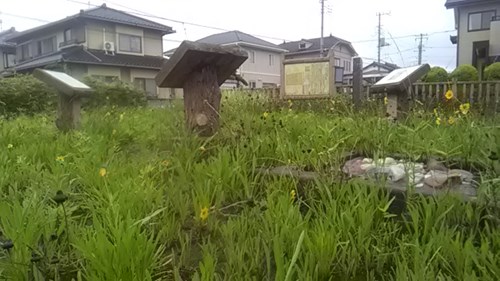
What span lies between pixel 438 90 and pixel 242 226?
342 inches

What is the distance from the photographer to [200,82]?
3.72 m

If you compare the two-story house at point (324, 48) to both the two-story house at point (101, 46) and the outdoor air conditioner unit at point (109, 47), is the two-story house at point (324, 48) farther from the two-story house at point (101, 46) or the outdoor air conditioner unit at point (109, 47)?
the outdoor air conditioner unit at point (109, 47)

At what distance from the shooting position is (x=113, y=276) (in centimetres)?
112

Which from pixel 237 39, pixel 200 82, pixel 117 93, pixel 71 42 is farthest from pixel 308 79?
pixel 237 39

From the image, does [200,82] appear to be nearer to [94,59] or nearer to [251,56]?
[94,59]

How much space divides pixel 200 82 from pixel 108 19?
76.6ft

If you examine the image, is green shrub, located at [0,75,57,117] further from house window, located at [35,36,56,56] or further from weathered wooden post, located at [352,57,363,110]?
house window, located at [35,36,56,56]

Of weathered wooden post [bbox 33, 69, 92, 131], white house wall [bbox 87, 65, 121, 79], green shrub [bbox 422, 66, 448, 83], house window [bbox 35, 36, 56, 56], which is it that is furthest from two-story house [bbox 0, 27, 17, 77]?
weathered wooden post [bbox 33, 69, 92, 131]

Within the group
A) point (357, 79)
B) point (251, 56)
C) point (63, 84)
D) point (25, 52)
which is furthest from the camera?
point (251, 56)

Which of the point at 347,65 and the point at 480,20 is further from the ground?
the point at 480,20

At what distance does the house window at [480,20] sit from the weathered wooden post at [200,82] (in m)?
26.5

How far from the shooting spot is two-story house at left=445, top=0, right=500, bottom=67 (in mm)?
23750

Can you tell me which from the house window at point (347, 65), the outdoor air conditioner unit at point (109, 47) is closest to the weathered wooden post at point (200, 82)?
the outdoor air conditioner unit at point (109, 47)

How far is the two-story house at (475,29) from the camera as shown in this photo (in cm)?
2375
